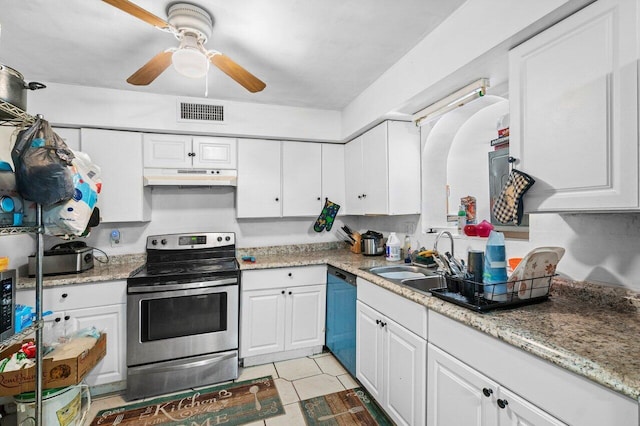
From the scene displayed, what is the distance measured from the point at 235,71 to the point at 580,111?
165 centimetres

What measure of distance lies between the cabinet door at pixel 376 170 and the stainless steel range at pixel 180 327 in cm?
133

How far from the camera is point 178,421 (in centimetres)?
188

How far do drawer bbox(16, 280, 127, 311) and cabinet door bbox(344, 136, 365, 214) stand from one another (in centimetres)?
208

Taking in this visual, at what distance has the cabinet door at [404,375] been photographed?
4.86 ft

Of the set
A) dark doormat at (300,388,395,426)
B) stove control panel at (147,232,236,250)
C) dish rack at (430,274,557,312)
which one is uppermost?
stove control panel at (147,232,236,250)

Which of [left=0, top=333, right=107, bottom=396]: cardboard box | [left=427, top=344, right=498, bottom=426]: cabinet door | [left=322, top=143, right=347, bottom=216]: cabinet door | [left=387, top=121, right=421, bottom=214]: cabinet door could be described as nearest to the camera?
[left=427, top=344, right=498, bottom=426]: cabinet door

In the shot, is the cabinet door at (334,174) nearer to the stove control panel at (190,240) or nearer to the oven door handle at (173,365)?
the stove control panel at (190,240)

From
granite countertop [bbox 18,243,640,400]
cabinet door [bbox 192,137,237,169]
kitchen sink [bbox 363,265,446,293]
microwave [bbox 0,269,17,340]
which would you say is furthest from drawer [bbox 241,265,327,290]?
microwave [bbox 0,269,17,340]

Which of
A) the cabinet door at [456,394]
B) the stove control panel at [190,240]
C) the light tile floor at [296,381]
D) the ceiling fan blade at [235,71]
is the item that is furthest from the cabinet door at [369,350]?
the ceiling fan blade at [235,71]

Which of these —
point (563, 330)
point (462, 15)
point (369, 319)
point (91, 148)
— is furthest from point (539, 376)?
point (91, 148)

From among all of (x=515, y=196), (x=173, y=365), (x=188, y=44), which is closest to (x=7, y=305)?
(x=173, y=365)

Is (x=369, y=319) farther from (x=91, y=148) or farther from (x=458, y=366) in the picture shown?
(x=91, y=148)

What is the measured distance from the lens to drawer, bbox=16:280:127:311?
6.56ft

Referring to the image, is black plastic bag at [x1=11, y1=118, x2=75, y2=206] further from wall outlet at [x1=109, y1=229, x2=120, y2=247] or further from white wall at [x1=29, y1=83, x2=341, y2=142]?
wall outlet at [x1=109, y1=229, x2=120, y2=247]
